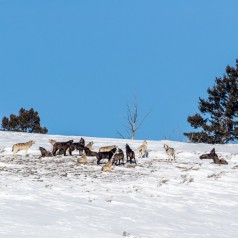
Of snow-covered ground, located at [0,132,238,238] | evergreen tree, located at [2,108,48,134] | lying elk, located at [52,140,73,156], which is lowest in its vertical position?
snow-covered ground, located at [0,132,238,238]

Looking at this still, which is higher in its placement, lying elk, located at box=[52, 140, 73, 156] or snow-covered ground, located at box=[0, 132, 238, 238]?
lying elk, located at box=[52, 140, 73, 156]

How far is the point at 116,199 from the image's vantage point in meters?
12.4

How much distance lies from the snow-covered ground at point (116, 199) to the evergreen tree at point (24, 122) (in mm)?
35505

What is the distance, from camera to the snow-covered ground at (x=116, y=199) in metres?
9.10

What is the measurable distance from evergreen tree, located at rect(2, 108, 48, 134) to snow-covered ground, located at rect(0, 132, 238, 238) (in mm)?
35505

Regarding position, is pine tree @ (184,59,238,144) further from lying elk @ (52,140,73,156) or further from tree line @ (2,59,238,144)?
lying elk @ (52,140,73,156)

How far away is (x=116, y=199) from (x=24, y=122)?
46.4 meters

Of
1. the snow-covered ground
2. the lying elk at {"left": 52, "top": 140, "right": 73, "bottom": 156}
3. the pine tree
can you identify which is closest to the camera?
the snow-covered ground

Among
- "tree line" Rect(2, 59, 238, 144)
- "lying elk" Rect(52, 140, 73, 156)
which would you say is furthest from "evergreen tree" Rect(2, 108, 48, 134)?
"lying elk" Rect(52, 140, 73, 156)

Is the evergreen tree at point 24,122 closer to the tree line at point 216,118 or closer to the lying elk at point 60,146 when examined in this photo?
the tree line at point 216,118

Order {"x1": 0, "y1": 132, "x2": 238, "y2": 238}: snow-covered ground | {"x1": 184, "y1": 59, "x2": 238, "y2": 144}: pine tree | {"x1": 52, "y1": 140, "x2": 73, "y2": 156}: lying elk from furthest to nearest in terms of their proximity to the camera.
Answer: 1. {"x1": 184, "y1": 59, "x2": 238, "y2": 144}: pine tree
2. {"x1": 52, "y1": 140, "x2": 73, "y2": 156}: lying elk
3. {"x1": 0, "y1": 132, "x2": 238, "y2": 238}: snow-covered ground

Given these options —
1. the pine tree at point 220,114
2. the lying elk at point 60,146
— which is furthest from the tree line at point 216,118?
the lying elk at point 60,146

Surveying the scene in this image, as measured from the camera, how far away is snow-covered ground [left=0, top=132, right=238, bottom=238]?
29.9ft

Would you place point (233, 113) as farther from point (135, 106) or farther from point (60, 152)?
point (60, 152)
